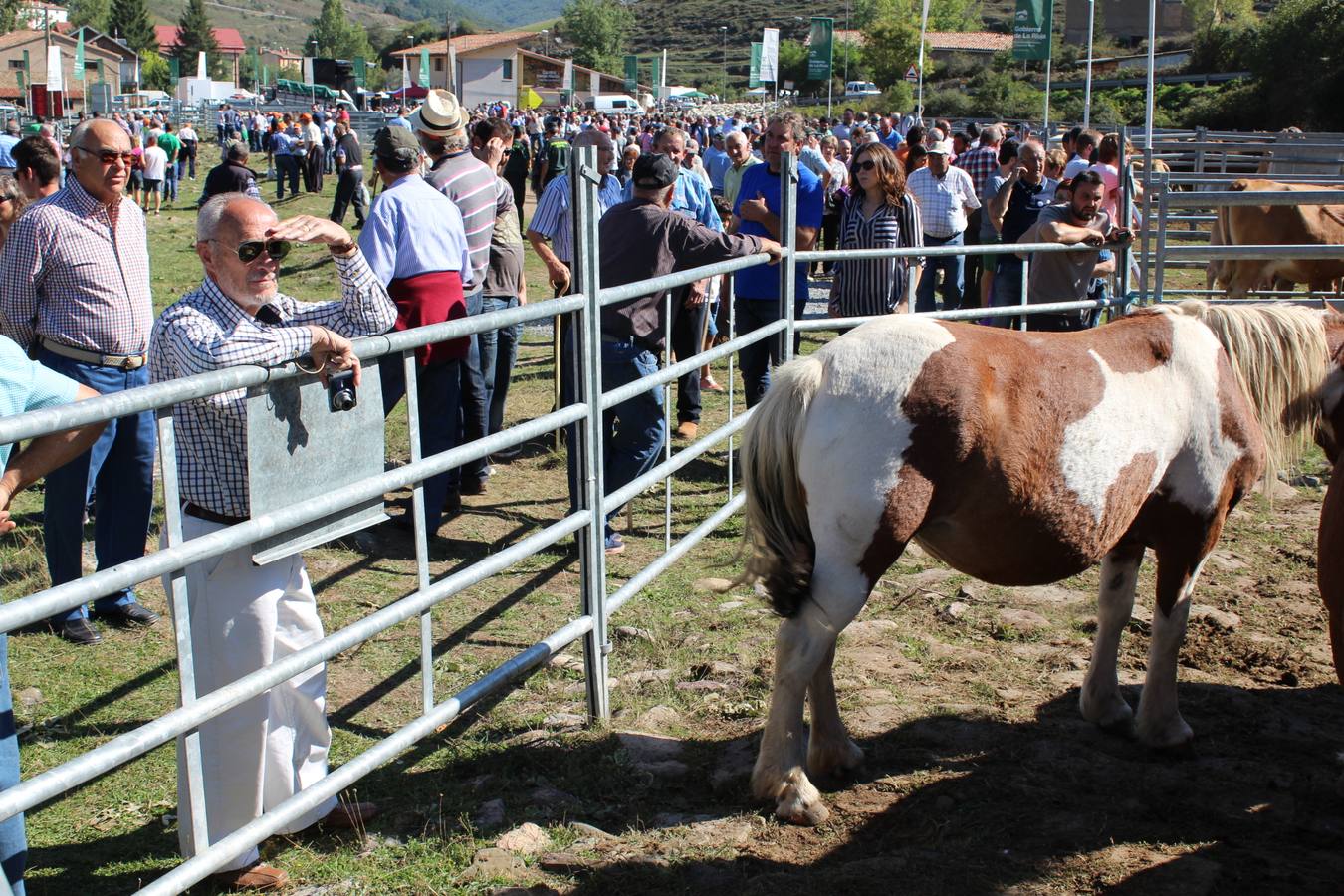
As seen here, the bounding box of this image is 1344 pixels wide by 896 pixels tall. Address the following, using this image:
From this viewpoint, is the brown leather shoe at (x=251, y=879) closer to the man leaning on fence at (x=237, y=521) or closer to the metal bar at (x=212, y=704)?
the man leaning on fence at (x=237, y=521)

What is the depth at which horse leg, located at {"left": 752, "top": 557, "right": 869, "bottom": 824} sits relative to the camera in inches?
135

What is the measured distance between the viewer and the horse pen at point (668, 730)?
305cm

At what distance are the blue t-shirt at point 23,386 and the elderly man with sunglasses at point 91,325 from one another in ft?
7.26

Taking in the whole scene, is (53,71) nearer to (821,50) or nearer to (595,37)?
(821,50)

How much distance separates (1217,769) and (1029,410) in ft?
4.59

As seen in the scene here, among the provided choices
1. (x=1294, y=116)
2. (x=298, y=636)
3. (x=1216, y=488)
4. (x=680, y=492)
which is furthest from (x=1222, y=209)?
(x=1294, y=116)

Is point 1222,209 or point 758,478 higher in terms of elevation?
point 1222,209

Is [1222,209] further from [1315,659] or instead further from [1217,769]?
[1217,769]

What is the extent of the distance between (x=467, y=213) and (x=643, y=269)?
1563 millimetres

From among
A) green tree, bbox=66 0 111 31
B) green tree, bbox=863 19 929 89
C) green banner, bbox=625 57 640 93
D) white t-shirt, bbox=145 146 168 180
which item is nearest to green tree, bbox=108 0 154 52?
green tree, bbox=66 0 111 31

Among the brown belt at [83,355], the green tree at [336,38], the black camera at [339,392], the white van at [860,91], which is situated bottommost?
the brown belt at [83,355]

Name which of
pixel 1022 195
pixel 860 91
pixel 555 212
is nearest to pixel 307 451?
pixel 555 212

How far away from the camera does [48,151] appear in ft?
19.8

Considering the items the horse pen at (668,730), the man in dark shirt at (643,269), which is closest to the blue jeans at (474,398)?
the horse pen at (668,730)
